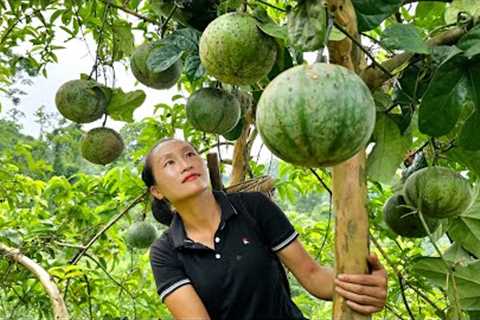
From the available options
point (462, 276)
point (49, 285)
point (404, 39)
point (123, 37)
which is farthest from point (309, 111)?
point (123, 37)

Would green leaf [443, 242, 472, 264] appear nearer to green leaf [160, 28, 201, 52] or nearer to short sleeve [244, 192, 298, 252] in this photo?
short sleeve [244, 192, 298, 252]

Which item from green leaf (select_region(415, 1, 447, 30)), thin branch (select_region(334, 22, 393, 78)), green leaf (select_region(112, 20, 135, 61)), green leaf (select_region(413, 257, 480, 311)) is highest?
green leaf (select_region(112, 20, 135, 61))

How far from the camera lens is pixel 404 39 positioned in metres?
1.03

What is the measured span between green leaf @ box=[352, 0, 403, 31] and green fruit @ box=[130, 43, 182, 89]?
2.82 feet

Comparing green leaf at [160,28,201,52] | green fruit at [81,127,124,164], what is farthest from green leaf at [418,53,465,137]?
green fruit at [81,127,124,164]

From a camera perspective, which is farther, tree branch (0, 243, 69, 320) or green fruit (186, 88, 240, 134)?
green fruit (186, 88, 240, 134)

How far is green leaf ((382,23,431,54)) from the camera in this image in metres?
1.01

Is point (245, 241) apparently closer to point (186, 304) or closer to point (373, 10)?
point (186, 304)

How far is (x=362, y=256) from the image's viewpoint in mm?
1175

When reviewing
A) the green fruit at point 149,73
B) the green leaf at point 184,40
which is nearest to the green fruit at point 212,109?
the green fruit at point 149,73

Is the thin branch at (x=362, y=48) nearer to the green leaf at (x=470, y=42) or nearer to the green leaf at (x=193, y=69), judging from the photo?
the green leaf at (x=470, y=42)

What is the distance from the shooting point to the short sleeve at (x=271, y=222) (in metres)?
2.09

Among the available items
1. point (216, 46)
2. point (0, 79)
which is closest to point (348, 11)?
point (216, 46)

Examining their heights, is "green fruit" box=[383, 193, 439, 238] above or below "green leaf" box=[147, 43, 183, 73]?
below
